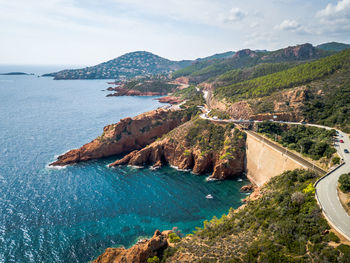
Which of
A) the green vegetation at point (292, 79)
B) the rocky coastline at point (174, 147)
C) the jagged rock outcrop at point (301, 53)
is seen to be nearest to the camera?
the rocky coastline at point (174, 147)

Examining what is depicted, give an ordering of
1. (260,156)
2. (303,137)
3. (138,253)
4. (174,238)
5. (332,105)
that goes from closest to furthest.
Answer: (138,253) < (174,238) < (260,156) < (303,137) < (332,105)

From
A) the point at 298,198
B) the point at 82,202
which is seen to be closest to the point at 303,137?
the point at 298,198

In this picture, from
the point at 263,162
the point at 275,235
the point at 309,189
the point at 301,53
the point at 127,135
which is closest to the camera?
the point at 275,235

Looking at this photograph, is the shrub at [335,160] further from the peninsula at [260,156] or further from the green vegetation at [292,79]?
the green vegetation at [292,79]

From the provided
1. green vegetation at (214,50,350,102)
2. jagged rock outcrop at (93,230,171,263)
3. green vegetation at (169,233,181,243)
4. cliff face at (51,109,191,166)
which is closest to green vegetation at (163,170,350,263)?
green vegetation at (169,233,181,243)

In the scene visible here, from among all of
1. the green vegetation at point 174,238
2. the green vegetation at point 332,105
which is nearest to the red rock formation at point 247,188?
the green vegetation at point 174,238

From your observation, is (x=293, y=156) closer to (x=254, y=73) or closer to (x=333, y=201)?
(x=333, y=201)
